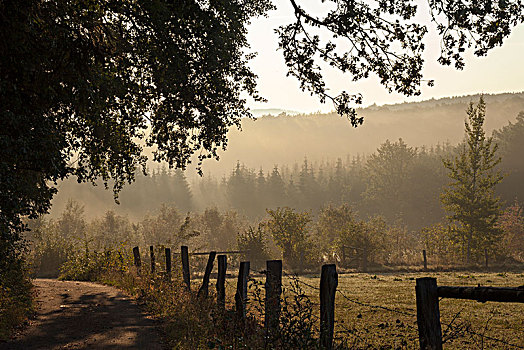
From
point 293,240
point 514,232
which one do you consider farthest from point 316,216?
point 293,240

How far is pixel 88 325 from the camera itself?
10.3m

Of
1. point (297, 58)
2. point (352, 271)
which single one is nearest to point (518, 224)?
point (352, 271)

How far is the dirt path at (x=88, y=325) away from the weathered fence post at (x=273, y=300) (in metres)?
2.57

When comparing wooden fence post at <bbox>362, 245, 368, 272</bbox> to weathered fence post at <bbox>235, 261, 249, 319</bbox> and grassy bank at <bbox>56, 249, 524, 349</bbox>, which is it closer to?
grassy bank at <bbox>56, 249, 524, 349</bbox>

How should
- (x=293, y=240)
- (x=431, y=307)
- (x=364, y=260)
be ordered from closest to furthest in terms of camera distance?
(x=431, y=307) < (x=364, y=260) < (x=293, y=240)

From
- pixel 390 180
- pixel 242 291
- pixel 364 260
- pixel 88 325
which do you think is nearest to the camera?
pixel 242 291

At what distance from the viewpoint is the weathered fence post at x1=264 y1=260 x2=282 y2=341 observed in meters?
6.19

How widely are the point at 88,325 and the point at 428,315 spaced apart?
326 inches

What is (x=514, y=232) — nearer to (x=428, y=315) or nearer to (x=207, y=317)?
(x=207, y=317)

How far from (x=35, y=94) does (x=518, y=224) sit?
51.7 m

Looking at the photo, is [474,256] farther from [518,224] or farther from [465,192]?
[518,224]

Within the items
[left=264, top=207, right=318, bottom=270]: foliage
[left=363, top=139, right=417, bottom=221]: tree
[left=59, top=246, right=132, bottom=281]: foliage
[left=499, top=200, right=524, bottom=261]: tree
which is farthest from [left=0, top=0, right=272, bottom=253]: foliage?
[left=363, top=139, right=417, bottom=221]: tree

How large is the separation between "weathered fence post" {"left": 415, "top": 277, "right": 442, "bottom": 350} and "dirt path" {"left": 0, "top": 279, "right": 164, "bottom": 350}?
17.0ft

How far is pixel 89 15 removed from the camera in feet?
28.0
